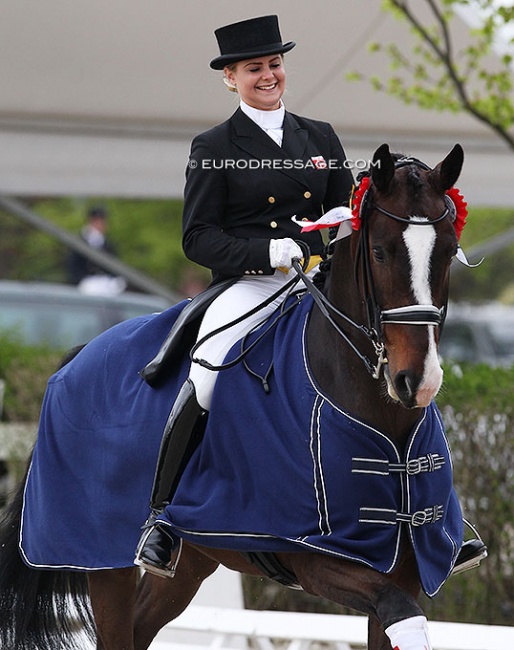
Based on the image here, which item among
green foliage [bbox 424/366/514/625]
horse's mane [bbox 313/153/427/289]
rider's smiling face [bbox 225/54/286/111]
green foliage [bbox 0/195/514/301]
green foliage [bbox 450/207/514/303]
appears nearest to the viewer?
horse's mane [bbox 313/153/427/289]

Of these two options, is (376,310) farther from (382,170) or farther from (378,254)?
(382,170)

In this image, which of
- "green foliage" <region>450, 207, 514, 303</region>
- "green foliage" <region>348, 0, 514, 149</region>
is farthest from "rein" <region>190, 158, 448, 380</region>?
"green foliage" <region>450, 207, 514, 303</region>

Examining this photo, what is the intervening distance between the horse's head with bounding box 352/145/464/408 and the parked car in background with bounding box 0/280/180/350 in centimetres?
881

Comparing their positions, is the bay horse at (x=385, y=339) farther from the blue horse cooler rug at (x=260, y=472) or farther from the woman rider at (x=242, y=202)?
the woman rider at (x=242, y=202)

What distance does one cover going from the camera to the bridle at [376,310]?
364 centimetres

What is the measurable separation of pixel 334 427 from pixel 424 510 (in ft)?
1.33

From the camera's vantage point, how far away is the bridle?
12.0 ft

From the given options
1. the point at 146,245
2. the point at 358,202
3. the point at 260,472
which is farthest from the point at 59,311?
the point at 146,245

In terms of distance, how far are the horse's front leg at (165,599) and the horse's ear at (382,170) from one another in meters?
2.14

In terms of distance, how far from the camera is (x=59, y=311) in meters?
12.7

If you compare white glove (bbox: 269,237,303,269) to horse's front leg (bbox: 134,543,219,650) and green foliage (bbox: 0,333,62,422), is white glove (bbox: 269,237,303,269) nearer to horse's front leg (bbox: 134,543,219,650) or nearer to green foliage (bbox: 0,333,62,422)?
horse's front leg (bbox: 134,543,219,650)

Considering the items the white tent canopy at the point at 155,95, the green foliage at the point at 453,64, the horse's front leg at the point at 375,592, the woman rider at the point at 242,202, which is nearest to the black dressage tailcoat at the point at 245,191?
the woman rider at the point at 242,202

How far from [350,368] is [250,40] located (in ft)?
4.36

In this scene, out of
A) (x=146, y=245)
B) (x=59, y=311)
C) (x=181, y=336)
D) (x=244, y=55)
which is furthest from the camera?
(x=146, y=245)
